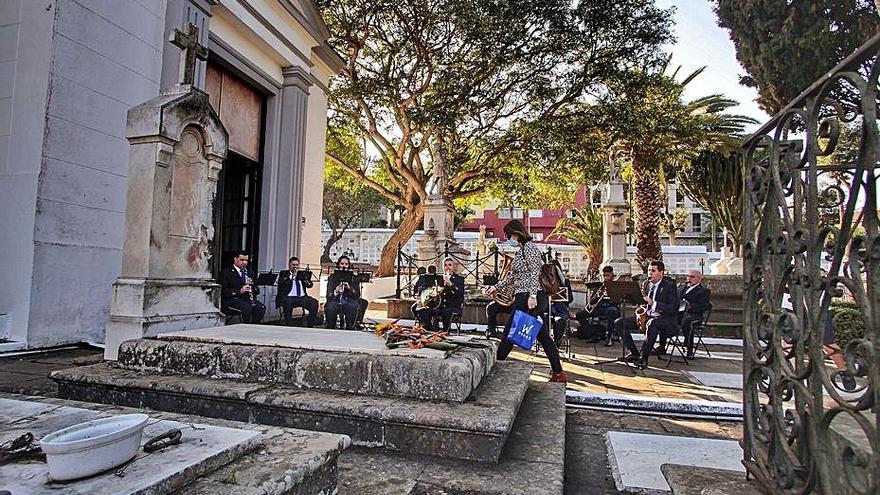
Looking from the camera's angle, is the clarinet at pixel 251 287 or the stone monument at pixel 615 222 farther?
the stone monument at pixel 615 222

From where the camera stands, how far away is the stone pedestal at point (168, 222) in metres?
4.18

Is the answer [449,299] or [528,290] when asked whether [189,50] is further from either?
[449,299]

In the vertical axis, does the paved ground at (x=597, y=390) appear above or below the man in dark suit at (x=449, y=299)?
below

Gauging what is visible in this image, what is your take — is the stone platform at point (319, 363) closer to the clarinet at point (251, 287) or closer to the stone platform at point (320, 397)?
the stone platform at point (320, 397)

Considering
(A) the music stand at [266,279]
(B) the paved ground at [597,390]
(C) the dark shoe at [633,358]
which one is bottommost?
(B) the paved ground at [597,390]

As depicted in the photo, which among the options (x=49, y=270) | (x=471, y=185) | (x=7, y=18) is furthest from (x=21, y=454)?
(x=471, y=185)

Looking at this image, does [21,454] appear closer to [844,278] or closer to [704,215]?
[844,278]

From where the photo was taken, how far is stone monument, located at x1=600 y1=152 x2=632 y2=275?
44.8 feet

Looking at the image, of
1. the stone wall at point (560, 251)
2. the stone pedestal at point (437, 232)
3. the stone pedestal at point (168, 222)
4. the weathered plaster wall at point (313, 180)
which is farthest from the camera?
the stone wall at point (560, 251)

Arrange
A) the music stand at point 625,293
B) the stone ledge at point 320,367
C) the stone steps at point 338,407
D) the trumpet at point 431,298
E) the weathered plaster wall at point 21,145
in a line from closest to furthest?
the stone steps at point 338,407 → the stone ledge at point 320,367 → the weathered plaster wall at point 21,145 → the music stand at point 625,293 → the trumpet at point 431,298

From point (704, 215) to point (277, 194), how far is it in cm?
3930

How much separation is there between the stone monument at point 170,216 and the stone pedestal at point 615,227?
36.7ft

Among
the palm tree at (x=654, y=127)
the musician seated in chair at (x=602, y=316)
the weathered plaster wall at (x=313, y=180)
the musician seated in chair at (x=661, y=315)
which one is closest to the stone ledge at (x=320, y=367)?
the musician seated in chair at (x=661, y=315)

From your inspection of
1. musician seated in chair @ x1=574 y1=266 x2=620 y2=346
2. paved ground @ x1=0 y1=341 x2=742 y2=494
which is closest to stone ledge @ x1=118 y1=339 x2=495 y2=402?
paved ground @ x1=0 y1=341 x2=742 y2=494
